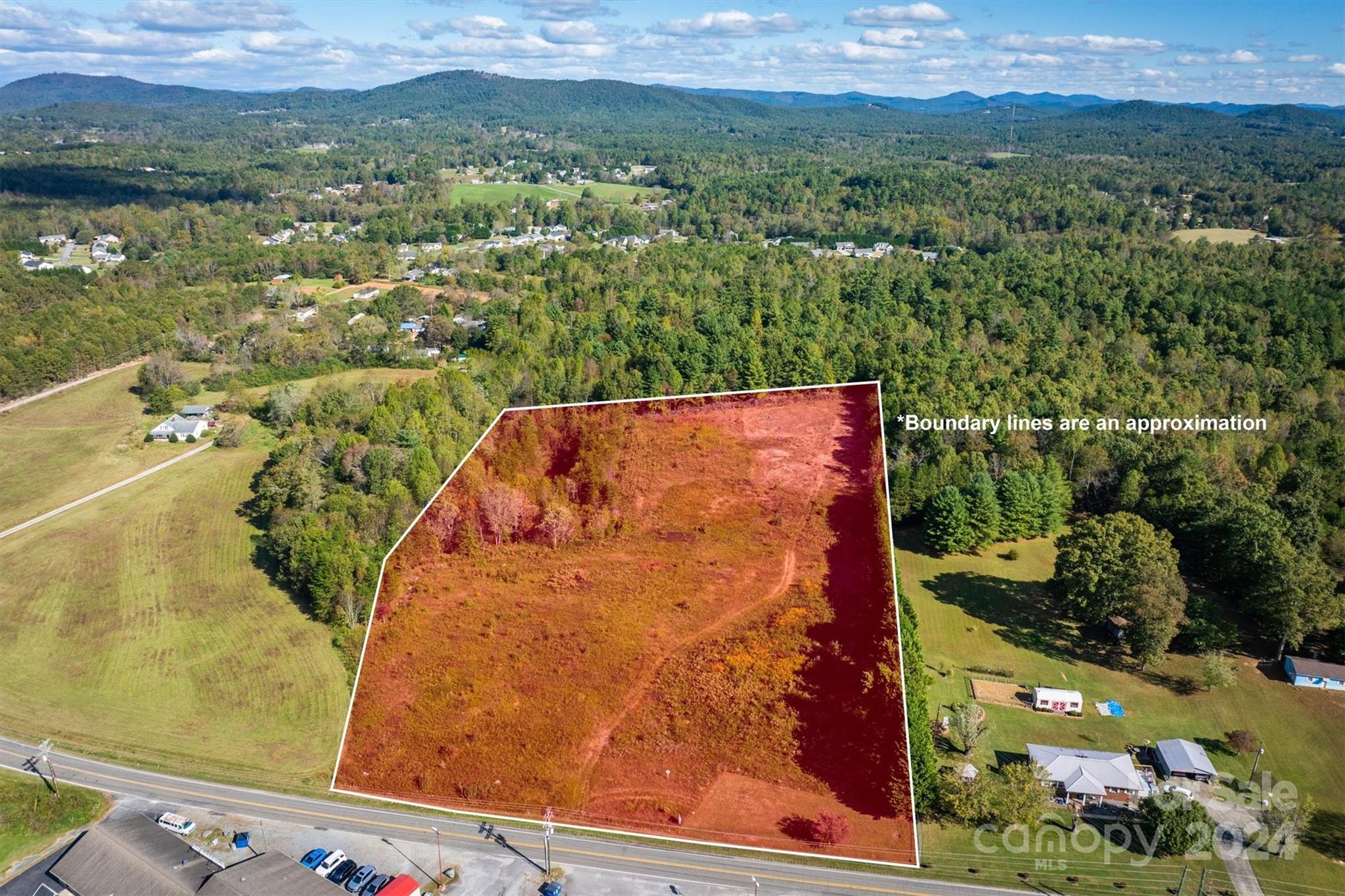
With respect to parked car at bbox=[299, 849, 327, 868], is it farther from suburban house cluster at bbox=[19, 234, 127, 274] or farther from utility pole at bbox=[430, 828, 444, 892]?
suburban house cluster at bbox=[19, 234, 127, 274]

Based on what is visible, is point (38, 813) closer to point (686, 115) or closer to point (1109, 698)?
point (1109, 698)

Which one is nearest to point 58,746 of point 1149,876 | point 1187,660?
point 1149,876

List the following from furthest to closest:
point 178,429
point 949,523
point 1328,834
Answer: point 178,429
point 949,523
point 1328,834

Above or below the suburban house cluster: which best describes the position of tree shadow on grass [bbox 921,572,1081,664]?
below

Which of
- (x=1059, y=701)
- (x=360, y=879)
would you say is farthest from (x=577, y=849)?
(x=1059, y=701)

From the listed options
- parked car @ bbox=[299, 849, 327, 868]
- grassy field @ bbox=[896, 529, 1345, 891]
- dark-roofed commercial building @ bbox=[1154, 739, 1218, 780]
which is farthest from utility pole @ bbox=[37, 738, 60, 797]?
dark-roofed commercial building @ bbox=[1154, 739, 1218, 780]

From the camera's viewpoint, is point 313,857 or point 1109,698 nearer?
point 313,857
